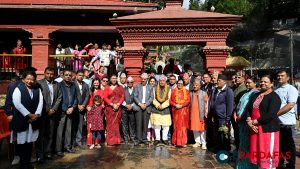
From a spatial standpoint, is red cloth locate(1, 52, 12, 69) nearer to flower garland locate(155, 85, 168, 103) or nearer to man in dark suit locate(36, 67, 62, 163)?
man in dark suit locate(36, 67, 62, 163)

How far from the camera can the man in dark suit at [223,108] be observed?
655 centimetres

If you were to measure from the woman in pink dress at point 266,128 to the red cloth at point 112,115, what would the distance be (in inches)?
151

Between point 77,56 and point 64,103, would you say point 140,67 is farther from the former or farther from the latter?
point 77,56

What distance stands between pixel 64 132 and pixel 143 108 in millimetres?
1977

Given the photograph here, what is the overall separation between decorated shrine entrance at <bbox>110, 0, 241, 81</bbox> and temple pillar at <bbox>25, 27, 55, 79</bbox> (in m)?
4.84

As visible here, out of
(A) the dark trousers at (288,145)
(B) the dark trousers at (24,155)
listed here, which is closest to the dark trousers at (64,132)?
(B) the dark trousers at (24,155)

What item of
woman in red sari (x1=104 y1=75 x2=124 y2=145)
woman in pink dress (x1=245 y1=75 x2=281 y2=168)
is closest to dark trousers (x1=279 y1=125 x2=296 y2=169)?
woman in pink dress (x1=245 y1=75 x2=281 y2=168)

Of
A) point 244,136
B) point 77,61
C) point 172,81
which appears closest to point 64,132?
point 172,81

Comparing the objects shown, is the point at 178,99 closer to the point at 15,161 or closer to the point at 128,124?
the point at 128,124

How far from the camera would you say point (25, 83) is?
17.7ft

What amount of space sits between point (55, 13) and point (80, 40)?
1.65 m

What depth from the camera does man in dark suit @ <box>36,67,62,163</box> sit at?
6156 mm

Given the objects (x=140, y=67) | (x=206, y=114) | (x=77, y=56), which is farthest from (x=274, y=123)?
(x=77, y=56)

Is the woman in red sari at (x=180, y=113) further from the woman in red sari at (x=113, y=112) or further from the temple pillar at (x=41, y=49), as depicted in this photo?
the temple pillar at (x=41, y=49)
